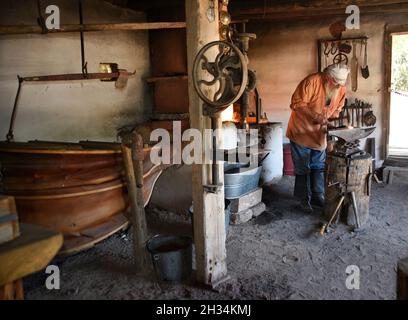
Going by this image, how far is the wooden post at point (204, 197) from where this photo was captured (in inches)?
128

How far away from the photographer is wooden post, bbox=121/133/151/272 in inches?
147

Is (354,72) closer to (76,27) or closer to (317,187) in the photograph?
(317,187)

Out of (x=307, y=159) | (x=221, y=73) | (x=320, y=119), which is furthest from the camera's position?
(x=307, y=159)

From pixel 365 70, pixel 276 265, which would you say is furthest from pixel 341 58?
pixel 276 265

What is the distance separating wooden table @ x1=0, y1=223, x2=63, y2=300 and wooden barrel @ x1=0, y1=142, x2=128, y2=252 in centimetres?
176

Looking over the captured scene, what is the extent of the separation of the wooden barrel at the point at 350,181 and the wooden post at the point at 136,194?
2622 mm

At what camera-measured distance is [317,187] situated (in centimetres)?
593

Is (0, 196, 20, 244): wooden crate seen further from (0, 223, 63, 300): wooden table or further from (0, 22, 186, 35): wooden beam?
(0, 22, 186, 35): wooden beam

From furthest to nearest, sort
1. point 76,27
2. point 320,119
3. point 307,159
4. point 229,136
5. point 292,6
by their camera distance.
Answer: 1. point 292,6
2. point 229,136
3. point 307,159
4. point 320,119
5. point 76,27

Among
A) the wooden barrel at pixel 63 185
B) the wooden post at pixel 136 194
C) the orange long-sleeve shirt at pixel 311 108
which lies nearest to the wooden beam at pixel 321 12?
the orange long-sleeve shirt at pixel 311 108

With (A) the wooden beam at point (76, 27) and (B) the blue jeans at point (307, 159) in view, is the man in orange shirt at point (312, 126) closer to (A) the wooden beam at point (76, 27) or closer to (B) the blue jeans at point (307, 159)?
(B) the blue jeans at point (307, 159)

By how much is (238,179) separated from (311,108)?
5.23 feet
